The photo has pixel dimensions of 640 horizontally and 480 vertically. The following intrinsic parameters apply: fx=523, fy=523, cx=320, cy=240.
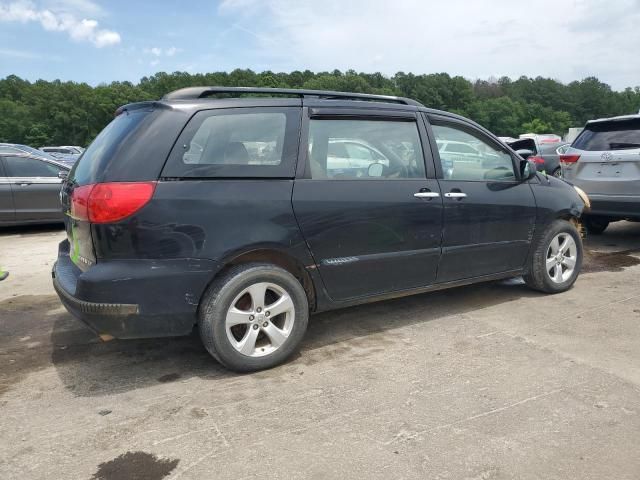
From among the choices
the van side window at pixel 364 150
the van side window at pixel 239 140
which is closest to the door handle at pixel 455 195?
the van side window at pixel 364 150

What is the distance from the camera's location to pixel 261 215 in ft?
10.8

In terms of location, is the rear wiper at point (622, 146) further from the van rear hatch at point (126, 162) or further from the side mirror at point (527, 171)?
the van rear hatch at point (126, 162)

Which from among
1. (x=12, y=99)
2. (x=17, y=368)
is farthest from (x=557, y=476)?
(x=12, y=99)

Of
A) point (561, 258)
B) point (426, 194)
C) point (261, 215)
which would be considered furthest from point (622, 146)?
point (261, 215)

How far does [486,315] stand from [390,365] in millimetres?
1381

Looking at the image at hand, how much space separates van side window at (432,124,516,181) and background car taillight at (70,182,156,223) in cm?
234

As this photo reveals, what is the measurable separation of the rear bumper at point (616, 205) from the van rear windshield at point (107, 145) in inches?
227

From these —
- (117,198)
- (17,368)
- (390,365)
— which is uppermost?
(117,198)

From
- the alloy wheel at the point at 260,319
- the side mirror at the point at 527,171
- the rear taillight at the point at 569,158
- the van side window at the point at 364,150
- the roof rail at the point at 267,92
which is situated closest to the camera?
the alloy wheel at the point at 260,319

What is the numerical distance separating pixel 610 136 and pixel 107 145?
20.3ft

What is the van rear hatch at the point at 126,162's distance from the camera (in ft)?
10.0

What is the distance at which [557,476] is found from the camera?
91.6 inches

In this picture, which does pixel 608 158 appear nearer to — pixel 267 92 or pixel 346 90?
pixel 267 92

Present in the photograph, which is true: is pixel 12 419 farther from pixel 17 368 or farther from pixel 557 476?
pixel 557 476
